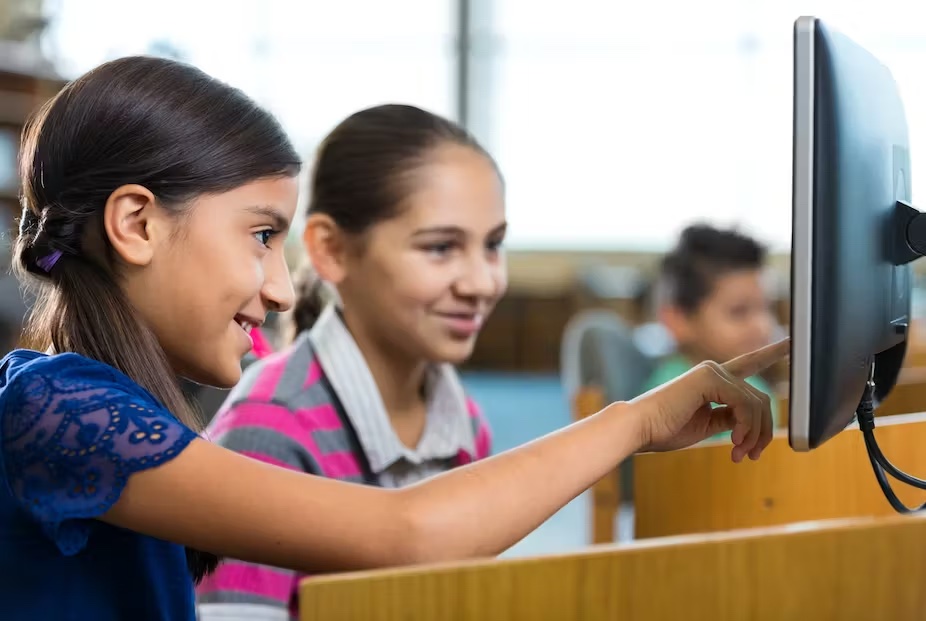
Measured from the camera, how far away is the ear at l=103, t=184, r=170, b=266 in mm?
857

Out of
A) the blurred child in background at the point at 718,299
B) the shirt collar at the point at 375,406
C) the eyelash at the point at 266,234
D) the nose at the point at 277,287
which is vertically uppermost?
the eyelash at the point at 266,234

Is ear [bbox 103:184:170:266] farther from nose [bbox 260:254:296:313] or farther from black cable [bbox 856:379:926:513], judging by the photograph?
black cable [bbox 856:379:926:513]

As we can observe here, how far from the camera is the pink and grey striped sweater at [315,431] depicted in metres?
1.17

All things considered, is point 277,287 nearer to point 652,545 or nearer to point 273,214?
point 273,214

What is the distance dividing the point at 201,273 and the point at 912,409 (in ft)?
2.70

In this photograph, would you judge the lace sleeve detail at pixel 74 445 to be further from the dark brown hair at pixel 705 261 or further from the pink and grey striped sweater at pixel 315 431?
the dark brown hair at pixel 705 261

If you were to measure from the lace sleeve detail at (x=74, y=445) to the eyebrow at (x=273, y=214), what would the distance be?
209 mm

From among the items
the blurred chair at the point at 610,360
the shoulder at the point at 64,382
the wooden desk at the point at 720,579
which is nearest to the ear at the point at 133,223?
the shoulder at the point at 64,382

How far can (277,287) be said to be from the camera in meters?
0.91

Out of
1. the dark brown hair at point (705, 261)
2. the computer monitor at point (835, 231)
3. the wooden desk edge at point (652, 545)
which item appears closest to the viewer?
the wooden desk edge at point (652, 545)

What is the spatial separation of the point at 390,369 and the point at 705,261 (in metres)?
1.38

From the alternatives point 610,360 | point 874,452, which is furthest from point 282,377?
point 610,360

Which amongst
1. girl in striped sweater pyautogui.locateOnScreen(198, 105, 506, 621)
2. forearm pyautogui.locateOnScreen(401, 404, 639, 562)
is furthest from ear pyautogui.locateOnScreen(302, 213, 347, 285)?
forearm pyautogui.locateOnScreen(401, 404, 639, 562)

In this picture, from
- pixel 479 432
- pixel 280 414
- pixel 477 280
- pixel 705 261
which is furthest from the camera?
pixel 705 261
